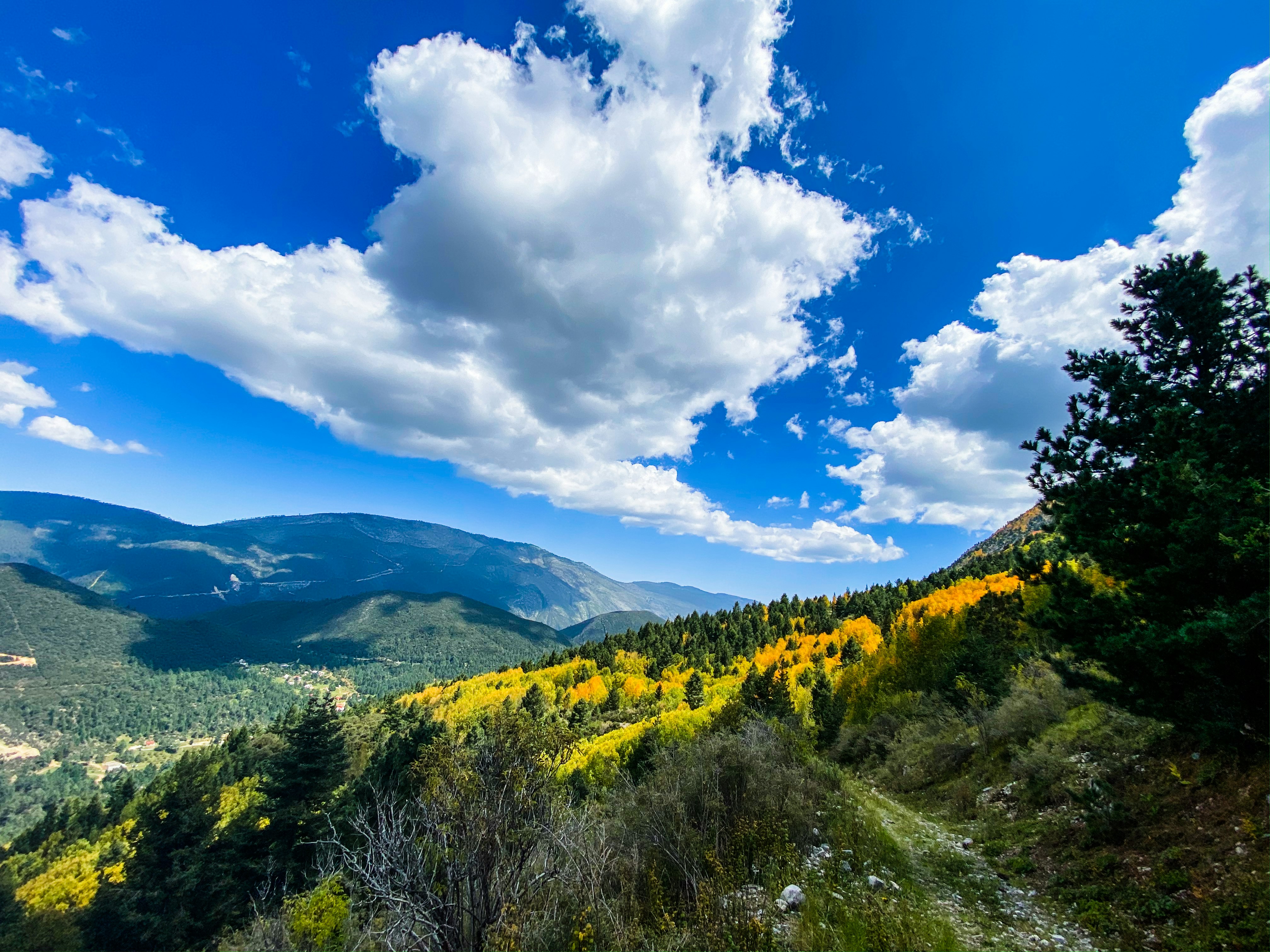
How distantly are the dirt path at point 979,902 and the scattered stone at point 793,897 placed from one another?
258cm

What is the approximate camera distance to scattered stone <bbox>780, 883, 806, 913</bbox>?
9258 millimetres

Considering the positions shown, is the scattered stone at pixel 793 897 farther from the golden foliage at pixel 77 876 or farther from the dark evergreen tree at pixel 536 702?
the golden foliage at pixel 77 876

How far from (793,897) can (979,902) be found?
12.2 feet

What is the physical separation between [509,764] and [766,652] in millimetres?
76283

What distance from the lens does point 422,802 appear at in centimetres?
834

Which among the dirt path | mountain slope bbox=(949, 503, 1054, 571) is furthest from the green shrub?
mountain slope bbox=(949, 503, 1054, 571)

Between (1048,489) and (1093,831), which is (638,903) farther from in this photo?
(1048,489)

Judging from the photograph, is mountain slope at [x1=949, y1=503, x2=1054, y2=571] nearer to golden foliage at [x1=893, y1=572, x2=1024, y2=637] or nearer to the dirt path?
golden foliage at [x1=893, y1=572, x2=1024, y2=637]

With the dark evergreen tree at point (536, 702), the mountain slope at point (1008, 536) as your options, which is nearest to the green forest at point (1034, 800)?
the dark evergreen tree at point (536, 702)

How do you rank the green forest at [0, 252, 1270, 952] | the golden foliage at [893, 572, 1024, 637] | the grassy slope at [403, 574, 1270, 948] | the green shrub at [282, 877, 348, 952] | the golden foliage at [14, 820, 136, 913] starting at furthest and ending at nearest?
the golden foliage at [893, 572, 1024, 637] → the golden foliage at [14, 820, 136, 913] → the green shrub at [282, 877, 348, 952] → the green forest at [0, 252, 1270, 952] → the grassy slope at [403, 574, 1270, 948]

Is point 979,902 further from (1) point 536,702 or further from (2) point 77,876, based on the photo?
(2) point 77,876

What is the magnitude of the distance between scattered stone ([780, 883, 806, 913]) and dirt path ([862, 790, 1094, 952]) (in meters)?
2.58

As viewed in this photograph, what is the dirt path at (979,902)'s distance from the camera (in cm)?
768

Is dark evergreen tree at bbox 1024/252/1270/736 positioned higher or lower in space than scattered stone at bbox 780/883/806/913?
higher
